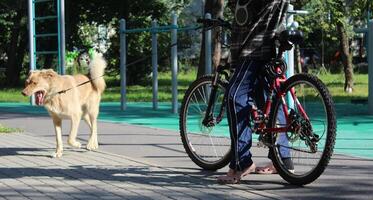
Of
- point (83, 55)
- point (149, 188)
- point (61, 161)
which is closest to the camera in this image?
point (149, 188)

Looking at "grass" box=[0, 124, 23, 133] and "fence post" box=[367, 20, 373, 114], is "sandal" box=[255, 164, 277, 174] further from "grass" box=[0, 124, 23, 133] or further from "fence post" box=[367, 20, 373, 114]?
"fence post" box=[367, 20, 373, 114]

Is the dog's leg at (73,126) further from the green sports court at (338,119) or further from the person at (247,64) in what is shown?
the person at (247,64)

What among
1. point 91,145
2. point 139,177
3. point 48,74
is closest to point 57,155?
point 91,145

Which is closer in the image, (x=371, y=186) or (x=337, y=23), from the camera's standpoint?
(x=371, y=186)

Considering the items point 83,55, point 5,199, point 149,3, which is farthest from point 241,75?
point 83,55

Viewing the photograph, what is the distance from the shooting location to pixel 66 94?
8352 mm

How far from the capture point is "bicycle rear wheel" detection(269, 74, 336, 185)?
18.8 ft

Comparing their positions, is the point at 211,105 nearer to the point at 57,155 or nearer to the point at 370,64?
the point at 57,155

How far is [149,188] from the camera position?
20.3 ft

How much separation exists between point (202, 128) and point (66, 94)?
206 centimetres

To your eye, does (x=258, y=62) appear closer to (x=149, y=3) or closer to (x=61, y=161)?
(x=61, y=161)

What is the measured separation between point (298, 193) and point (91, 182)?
2.11m

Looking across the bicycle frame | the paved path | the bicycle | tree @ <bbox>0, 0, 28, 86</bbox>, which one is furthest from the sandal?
tree @ <bbox>0, 0, 28, 86</bbox>

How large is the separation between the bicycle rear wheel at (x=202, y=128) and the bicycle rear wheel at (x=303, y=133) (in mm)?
907
